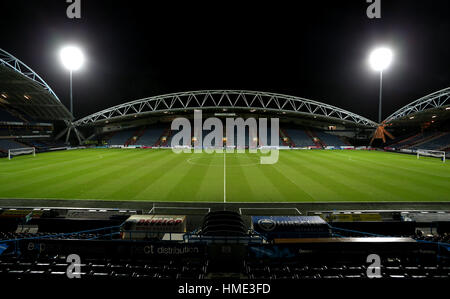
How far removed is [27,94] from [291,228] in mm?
50446

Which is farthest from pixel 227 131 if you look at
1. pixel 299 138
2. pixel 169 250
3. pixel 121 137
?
pixel 169 250

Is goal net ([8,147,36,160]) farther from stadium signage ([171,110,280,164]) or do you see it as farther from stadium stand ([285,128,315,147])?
stadium stand ([285,128,315,147])

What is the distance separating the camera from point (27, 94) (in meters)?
39.6

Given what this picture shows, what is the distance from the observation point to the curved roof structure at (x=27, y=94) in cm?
3109

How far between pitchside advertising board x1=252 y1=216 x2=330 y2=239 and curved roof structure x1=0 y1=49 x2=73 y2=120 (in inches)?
1454

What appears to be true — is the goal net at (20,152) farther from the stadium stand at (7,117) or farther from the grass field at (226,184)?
the stadium stand at (7,117)

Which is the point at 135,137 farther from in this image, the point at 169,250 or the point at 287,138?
the point at 169,250

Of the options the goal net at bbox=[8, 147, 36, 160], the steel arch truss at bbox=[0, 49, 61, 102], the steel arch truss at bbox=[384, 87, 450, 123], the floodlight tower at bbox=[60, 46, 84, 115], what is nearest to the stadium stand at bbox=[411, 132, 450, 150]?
the steel arch truss at bbox=[384, 87, 450, 123]

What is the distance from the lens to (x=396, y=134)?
2137 inches

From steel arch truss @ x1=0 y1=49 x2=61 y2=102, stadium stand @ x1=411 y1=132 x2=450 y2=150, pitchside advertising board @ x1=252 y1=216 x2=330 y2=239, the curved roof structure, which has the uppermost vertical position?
steel arch truss @ x1=0 y1=49 x2=61 y2=102

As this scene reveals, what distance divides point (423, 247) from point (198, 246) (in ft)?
19.2

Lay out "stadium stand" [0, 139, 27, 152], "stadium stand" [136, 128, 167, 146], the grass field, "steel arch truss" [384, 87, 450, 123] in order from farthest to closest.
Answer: "stadium stand" [136, 128, 167, 146]
"stadium stand" [0, 139, 27, 152]
"steel arch truss" [384, 87, 450, 123]
the grass field

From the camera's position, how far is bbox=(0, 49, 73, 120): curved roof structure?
31.1 m
